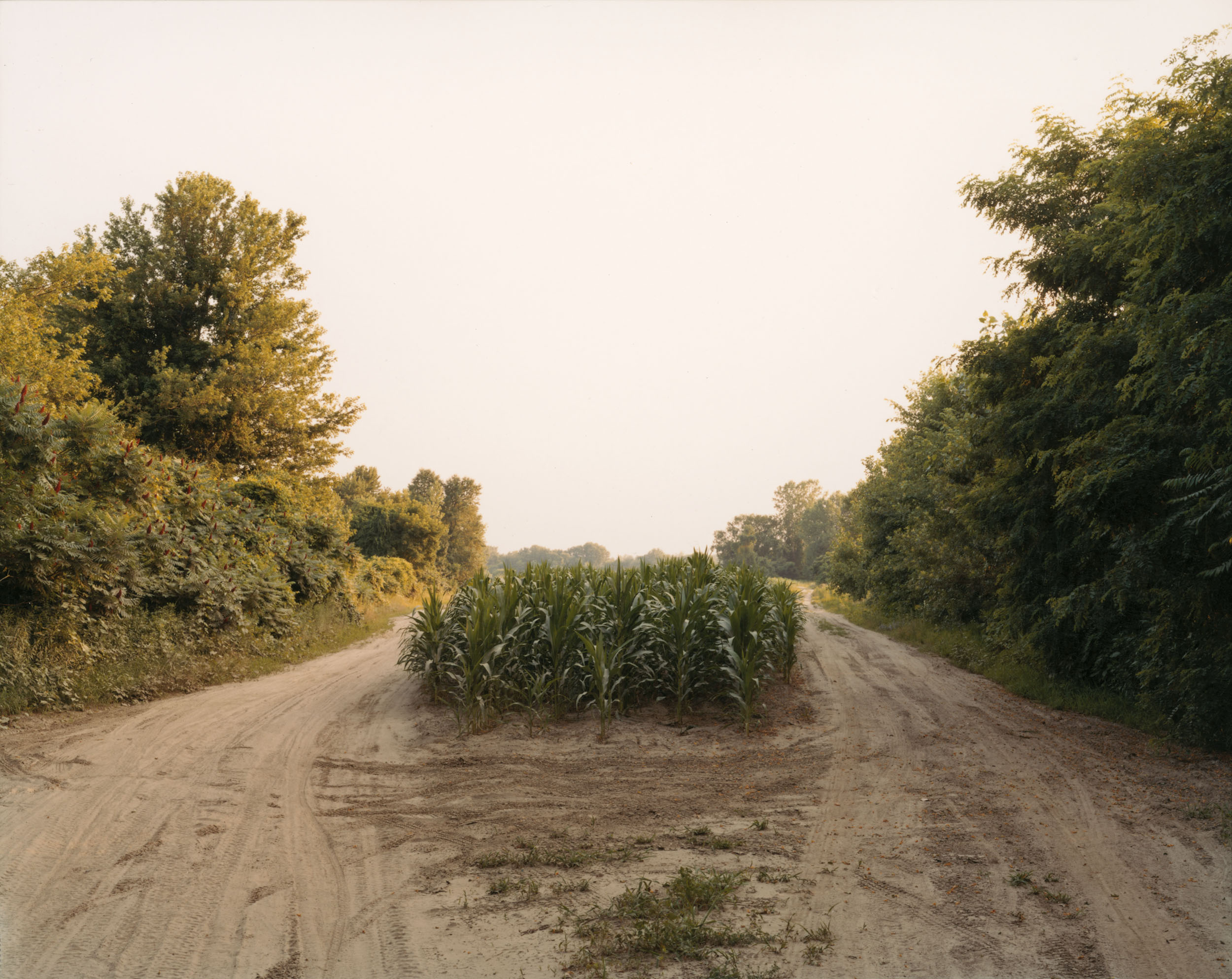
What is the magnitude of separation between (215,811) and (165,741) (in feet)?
7.77

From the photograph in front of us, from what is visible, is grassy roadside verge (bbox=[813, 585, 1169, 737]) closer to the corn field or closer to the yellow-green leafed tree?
the corn field

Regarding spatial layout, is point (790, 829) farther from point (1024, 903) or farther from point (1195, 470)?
point (1195, 470)

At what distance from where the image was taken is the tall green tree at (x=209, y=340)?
760 inches

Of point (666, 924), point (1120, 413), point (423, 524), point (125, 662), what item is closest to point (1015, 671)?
point (1120, 413)

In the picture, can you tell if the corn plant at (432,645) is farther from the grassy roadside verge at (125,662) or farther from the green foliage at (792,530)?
the green foliage at (792,530)

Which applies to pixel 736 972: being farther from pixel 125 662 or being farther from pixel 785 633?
pixel 125 662

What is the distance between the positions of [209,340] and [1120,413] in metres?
22.2

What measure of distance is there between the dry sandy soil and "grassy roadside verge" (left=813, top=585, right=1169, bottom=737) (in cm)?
44

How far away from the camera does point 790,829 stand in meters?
5.67

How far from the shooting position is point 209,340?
20.8 metres

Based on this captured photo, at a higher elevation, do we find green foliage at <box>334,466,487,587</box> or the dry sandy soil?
green foliage at <box>334,466,487,587</box>

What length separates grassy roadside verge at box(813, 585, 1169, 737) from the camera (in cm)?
905

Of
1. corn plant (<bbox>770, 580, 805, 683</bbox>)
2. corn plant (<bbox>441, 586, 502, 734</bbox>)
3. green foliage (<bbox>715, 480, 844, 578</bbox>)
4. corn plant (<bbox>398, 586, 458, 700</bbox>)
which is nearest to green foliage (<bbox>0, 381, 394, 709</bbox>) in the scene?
corn plant (<bbox>398, 586, 458, 700</bbox>)

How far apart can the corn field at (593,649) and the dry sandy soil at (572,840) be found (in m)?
0.45
